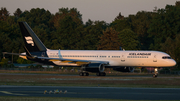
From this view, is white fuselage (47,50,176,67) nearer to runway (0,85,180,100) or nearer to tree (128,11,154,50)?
runway (0,85,180,100)

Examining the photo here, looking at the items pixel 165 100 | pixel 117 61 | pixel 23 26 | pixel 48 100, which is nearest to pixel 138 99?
pixel 165 100

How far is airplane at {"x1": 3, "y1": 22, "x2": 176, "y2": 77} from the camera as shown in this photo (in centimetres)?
5009

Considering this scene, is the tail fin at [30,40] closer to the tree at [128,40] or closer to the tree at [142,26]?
the tree at [128,40]

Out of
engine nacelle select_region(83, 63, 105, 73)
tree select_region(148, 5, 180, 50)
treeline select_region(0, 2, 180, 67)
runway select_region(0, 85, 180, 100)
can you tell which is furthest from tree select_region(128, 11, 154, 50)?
runway select_region(0, 85, 180, 100)

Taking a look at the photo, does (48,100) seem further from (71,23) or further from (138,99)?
(71,23)

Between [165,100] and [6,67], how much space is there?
59433mm

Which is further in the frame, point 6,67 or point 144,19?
point 144,19

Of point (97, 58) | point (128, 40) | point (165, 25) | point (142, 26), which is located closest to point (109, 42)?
point (128, 40)

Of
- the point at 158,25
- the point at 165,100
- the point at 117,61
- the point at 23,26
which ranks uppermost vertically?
the point at 158,25

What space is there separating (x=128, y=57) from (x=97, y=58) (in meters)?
5.54

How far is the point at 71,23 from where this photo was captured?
124562 millimetres

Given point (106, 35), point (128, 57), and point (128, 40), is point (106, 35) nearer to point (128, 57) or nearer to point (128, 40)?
point (128, 40)

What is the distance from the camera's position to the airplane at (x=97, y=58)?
50.1 meters

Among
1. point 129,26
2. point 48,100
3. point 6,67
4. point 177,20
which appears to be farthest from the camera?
point 129,26
